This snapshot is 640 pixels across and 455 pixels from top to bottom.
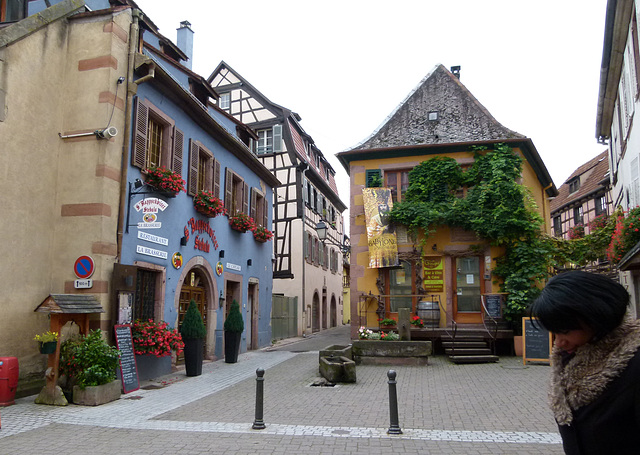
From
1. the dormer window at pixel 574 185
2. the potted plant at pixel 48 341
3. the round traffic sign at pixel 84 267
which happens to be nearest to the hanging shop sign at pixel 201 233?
the round traffic sign at pixel 84 267

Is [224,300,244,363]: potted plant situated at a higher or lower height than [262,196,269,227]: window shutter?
lower

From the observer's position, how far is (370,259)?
17.1m

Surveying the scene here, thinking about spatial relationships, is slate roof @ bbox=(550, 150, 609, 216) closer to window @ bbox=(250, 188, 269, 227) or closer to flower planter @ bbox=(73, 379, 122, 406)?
window @ bbox=(250, 188, 269, 227)

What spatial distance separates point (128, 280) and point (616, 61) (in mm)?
12904

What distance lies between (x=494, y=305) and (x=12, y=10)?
1364 cm

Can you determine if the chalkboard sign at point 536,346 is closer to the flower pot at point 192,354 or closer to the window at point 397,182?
the window at point 397,182

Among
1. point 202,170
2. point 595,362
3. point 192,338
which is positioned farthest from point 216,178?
point 595,362

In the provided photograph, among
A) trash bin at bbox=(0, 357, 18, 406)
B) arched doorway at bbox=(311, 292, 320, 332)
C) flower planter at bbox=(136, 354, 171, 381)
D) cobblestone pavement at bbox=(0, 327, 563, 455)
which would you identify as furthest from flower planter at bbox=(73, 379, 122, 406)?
arched doorway at bbox=(311, 292, 320, 332)

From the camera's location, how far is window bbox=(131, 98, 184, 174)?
35.7 ft

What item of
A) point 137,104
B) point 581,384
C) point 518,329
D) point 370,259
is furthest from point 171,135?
point 581,384

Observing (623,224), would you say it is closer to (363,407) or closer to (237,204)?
(363,407)

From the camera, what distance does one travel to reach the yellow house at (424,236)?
16312 millimetres

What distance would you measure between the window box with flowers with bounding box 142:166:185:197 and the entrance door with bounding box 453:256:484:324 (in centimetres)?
913

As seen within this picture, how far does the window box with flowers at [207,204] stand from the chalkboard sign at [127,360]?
4067mm
